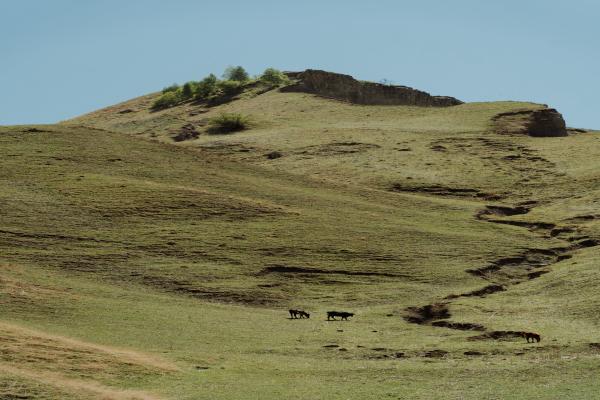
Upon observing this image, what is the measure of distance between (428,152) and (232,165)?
19419 millimetres

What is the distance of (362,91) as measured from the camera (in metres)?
114

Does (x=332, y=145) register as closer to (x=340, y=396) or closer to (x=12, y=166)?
(x=12, y=166)

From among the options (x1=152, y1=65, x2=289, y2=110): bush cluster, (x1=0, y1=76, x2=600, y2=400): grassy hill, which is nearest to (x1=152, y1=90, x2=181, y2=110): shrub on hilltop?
(x1=152, y1=65, x2=289, y2=110): bush cluster

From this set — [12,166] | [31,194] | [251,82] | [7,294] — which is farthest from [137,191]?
[251,82]

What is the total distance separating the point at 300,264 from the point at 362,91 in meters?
66.0

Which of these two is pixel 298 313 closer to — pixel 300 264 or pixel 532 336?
pixel 300 264

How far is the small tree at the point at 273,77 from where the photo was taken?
392 feet

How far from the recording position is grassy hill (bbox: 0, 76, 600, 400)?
2927 cm

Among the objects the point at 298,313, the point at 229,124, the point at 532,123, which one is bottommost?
the point at 298,313

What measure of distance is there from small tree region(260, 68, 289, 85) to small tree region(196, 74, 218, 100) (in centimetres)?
616

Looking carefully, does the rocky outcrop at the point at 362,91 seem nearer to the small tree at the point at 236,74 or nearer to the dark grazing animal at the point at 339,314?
the small tree at the point at 236,74

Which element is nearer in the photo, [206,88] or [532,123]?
[532,123]

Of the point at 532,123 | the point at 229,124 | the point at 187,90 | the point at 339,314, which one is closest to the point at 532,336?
the point at 339,314

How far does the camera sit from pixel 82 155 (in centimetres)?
7131
